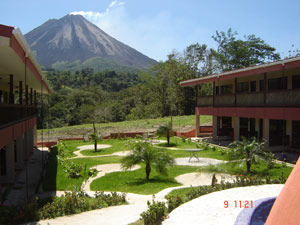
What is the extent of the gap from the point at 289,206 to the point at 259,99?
16131mm

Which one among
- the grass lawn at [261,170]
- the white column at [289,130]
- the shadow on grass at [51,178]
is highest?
the white column at [289,130]

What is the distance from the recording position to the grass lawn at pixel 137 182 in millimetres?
11633

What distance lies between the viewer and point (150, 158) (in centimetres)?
1280

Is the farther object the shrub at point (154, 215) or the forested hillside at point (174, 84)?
the forested hillside at point (174, 84)

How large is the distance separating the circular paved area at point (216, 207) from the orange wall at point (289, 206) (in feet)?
14.0

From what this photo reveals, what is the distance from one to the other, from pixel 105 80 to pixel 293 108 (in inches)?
3098

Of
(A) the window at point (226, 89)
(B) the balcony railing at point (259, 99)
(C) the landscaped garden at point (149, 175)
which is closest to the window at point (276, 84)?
(B) the balcony railing at point (259, 99)

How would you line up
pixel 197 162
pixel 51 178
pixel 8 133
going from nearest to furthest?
pixel 8 133 < pixel 51 178 < pixel 197 162

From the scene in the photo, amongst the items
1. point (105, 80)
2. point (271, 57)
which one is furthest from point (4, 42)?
point (105, 80)

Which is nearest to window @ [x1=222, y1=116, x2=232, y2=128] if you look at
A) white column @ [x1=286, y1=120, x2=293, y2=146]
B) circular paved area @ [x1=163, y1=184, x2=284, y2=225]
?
white column @ [x1=286, y1=120, x2=293, y2=146]

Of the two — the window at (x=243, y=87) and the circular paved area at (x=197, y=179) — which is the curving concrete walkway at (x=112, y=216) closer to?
the circular paved area at (x=197, y=179)

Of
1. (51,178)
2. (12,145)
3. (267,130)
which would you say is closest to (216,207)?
(51,178)

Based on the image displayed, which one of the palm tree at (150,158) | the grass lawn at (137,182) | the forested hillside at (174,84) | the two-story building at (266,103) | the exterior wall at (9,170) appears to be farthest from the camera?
the forested hillside at (174,84)

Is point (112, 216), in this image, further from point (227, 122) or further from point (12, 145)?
point (227, 122)
